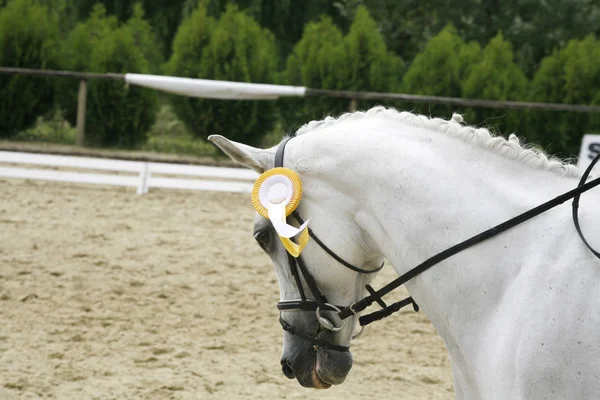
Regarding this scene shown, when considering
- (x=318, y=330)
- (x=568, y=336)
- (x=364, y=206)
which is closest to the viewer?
(x=568, y=336)

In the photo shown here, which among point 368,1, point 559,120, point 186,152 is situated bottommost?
point 186,152

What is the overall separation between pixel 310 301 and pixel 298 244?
0.22 meters

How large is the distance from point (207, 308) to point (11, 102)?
7804 mm

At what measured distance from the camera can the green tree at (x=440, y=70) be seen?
12.0 metres

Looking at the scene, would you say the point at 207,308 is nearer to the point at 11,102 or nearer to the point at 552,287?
the point at 552,287

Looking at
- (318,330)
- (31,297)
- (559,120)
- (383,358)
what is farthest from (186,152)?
(318,330)

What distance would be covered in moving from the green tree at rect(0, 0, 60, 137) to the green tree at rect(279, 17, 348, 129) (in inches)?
154

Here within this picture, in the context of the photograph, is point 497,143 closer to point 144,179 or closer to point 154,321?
point 154,321

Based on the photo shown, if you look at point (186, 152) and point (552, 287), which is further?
point (186, 152)

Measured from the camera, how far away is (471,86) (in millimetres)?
11711

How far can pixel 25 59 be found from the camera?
12094mm

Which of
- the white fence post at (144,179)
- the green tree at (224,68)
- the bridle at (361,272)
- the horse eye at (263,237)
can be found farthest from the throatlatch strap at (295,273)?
the green tree at (224,68)

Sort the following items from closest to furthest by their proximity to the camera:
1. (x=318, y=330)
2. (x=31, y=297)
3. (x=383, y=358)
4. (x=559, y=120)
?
(x=318, y=330) < (x=383, y=358) < (x=31, y=297) < (x=559, y=120)

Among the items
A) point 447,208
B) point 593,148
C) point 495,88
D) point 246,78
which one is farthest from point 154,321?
point 495,88
